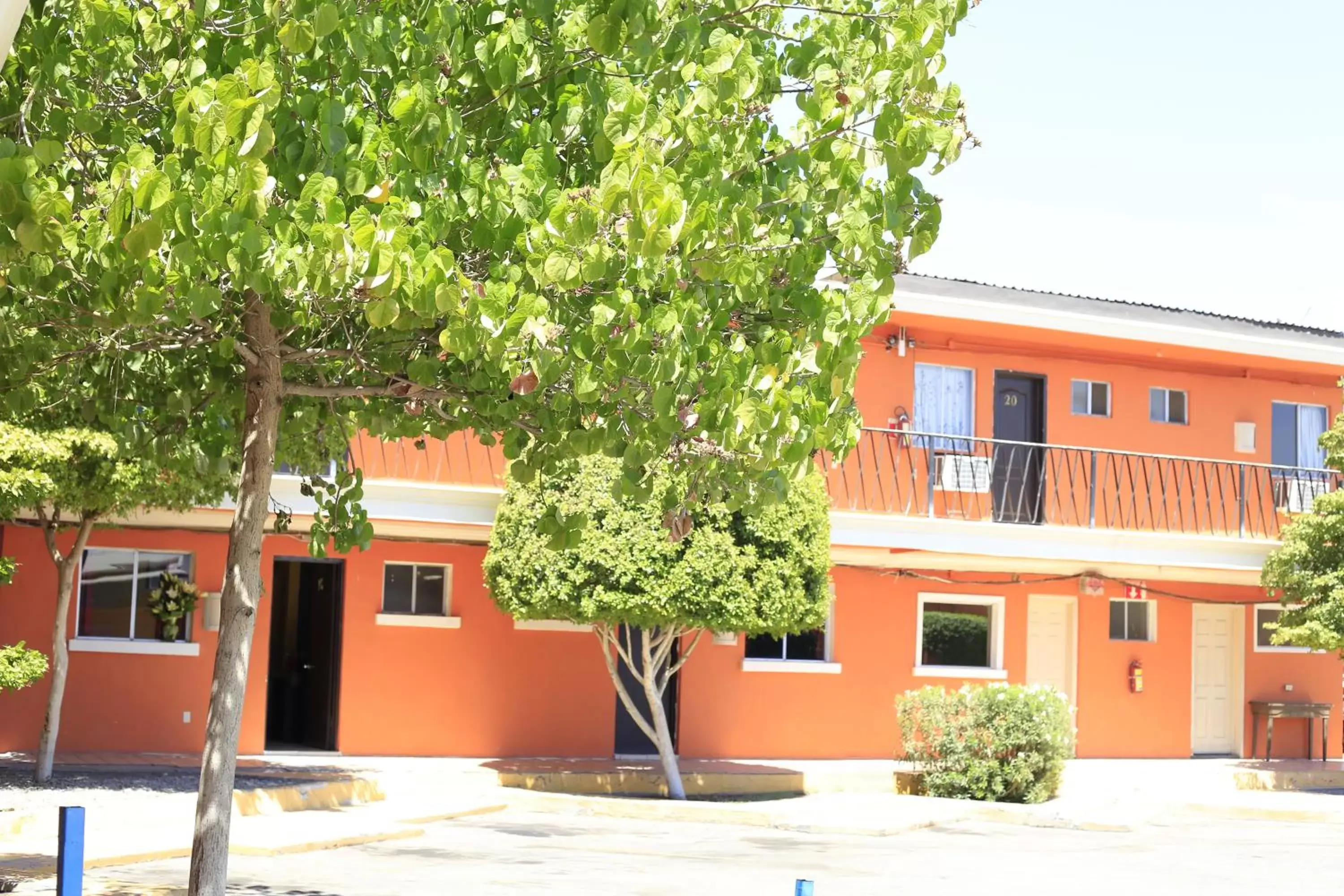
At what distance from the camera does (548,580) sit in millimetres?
17016

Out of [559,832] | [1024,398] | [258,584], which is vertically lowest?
[559,832]

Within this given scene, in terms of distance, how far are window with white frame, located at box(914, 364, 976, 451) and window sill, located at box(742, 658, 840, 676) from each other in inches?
131

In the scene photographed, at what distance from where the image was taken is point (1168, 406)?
2455cm

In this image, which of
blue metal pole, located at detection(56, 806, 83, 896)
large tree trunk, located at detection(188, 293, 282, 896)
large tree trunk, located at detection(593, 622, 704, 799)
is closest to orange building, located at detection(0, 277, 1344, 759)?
large tree trunk, located at detection(593, 622, 704, 799)

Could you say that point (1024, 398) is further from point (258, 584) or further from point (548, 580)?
point (258, 584)

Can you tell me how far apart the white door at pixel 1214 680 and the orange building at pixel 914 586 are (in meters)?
0.04

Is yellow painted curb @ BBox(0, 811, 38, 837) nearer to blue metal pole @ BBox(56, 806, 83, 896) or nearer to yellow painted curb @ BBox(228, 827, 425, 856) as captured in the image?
yellow painted curb @ BBox(228, 827, 425, 856)

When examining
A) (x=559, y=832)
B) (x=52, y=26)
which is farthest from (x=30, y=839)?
(x=52, y=26)

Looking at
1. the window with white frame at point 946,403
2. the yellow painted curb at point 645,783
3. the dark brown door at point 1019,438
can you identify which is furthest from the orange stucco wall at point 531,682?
the window with white frame at point 946,403

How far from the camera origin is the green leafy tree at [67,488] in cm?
1352

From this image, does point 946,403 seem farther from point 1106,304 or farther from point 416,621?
point 416,621

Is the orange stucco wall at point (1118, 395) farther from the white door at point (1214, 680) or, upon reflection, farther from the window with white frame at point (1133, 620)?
the white door at point (1214, 680)

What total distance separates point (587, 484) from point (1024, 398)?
9023mm

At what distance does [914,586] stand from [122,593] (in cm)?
1040
